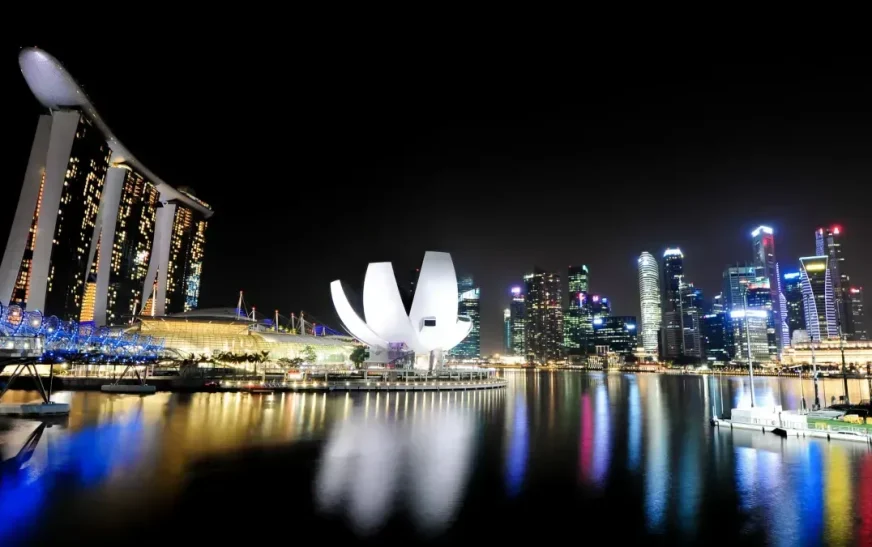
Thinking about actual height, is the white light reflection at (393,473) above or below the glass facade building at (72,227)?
below

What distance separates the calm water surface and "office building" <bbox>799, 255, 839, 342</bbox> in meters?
138

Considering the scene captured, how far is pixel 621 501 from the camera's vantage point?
33.6 ft

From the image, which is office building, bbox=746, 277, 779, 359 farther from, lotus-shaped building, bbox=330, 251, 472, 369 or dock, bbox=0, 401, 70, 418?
dock, bbox=0, 401, 70, 418

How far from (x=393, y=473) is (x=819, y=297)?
159 metres

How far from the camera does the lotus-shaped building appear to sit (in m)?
42.6

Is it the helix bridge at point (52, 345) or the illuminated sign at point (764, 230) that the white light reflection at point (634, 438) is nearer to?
the helix bridge at point (52, 345)

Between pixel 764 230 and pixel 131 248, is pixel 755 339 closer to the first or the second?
pixel 764 230

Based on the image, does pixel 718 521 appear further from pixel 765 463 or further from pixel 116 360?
pixel 116 360

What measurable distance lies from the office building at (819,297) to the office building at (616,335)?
48293mm

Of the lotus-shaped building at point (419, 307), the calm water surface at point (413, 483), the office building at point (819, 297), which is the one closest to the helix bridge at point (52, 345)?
the calm water surface at point (413, 483)

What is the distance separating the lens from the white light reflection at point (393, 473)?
9.17 meters

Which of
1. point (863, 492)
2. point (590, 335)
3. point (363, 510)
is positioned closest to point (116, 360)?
point (363, 510)

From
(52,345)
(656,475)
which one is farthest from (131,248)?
(656,475)

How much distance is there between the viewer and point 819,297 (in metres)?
136
